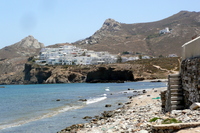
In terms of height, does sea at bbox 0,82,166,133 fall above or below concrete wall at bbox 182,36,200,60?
below

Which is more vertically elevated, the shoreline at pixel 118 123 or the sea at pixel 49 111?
the shoreline at pixel 118 123

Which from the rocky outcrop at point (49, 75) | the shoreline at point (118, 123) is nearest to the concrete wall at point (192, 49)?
the shoreline at point (118, 123)

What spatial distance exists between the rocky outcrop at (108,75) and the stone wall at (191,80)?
289 ft

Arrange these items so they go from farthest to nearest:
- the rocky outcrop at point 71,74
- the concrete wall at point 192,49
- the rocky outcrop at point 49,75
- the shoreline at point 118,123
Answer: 1. the rocky outcrop at point 49,75
2. the rocky outcrop at point 71,74
3. the concrete wall at point 192,49
4. the shoreline at point 118,123

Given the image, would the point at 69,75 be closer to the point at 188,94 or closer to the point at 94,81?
the point at 94,81

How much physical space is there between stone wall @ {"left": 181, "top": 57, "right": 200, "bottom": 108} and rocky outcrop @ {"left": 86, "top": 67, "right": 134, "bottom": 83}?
8795cm

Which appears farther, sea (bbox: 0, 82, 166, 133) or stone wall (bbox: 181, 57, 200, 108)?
sea (bbox: 0, 82, 166, 133)

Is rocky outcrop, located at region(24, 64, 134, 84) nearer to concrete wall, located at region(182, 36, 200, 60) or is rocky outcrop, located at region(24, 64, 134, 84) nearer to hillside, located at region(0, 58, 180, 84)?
hillside, located at region(0, 58, 180, 84)

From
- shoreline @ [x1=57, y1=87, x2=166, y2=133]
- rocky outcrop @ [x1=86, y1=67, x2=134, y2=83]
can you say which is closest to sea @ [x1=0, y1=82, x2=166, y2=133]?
shoreline @ [x1=57, y1=87, x2=166, y2=133]

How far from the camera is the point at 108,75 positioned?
106 meters

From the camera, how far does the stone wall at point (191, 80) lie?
33.9ft

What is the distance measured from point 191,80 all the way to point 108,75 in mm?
95055

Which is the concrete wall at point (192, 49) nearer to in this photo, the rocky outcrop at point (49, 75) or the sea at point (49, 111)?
the sea at point (49, 111)

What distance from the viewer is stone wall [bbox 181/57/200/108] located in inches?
407
